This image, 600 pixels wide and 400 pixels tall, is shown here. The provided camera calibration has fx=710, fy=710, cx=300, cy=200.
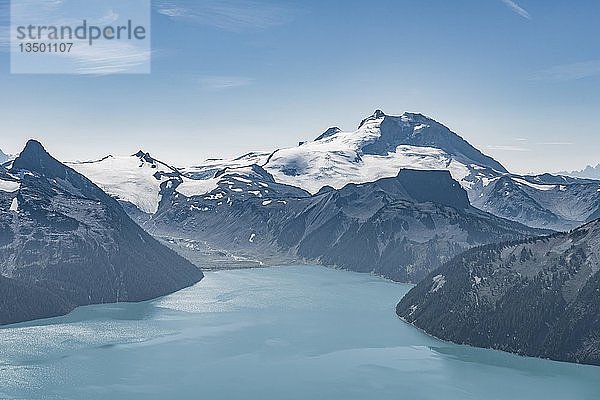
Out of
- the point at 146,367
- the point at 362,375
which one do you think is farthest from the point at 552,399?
the point at 146,367

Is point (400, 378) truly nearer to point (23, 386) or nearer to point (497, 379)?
point (497, 379)

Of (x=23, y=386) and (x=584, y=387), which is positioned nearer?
(x=23, y=386)

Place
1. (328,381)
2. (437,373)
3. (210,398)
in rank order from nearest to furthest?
(210,398) → (328,381) → (437,373)

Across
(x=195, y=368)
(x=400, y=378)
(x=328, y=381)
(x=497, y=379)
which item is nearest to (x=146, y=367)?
(x=195, y=368)

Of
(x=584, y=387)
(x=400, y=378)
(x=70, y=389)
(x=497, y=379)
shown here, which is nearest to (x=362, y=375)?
(x=400, y=378)

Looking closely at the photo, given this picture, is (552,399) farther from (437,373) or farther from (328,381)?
(328,381)

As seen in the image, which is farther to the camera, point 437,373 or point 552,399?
point 437,373

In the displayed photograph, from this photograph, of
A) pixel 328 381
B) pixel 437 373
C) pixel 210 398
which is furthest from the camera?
pixel 437 373
